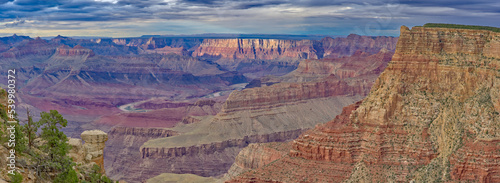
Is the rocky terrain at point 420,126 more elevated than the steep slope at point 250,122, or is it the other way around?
the rocky terrain at point 420,126

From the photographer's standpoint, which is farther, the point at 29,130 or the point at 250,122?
the point at 250,122

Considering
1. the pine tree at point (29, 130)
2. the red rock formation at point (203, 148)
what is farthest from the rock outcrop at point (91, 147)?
the red rock formation at point (203, 148)

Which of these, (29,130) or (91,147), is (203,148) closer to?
(91,147)

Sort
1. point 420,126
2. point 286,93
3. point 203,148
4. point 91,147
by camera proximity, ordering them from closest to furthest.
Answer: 1. point 91,147
2. point 420,126
3. point 203,148
4. point 286,93

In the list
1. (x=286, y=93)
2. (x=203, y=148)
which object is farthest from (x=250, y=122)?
(x=203, y=148)

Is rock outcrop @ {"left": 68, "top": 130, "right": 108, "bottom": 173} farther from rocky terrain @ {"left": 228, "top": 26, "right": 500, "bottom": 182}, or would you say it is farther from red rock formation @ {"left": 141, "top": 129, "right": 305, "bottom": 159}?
red rock formation @ {"left": 141, "top": 129, "right": 305, "bottom": 159}

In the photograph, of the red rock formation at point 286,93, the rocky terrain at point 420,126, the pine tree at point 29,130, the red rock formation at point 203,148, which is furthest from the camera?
the red rock formation at point 286,93

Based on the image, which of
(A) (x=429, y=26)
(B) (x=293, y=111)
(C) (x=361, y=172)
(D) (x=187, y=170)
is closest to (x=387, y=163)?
(C) (x=361, y=172)

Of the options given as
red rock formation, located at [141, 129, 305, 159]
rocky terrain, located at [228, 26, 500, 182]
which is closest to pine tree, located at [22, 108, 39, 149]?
rocky terrain, located at [228, 26, 500, 182]

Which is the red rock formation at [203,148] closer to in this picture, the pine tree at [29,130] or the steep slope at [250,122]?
the steep slope at [250,122]
